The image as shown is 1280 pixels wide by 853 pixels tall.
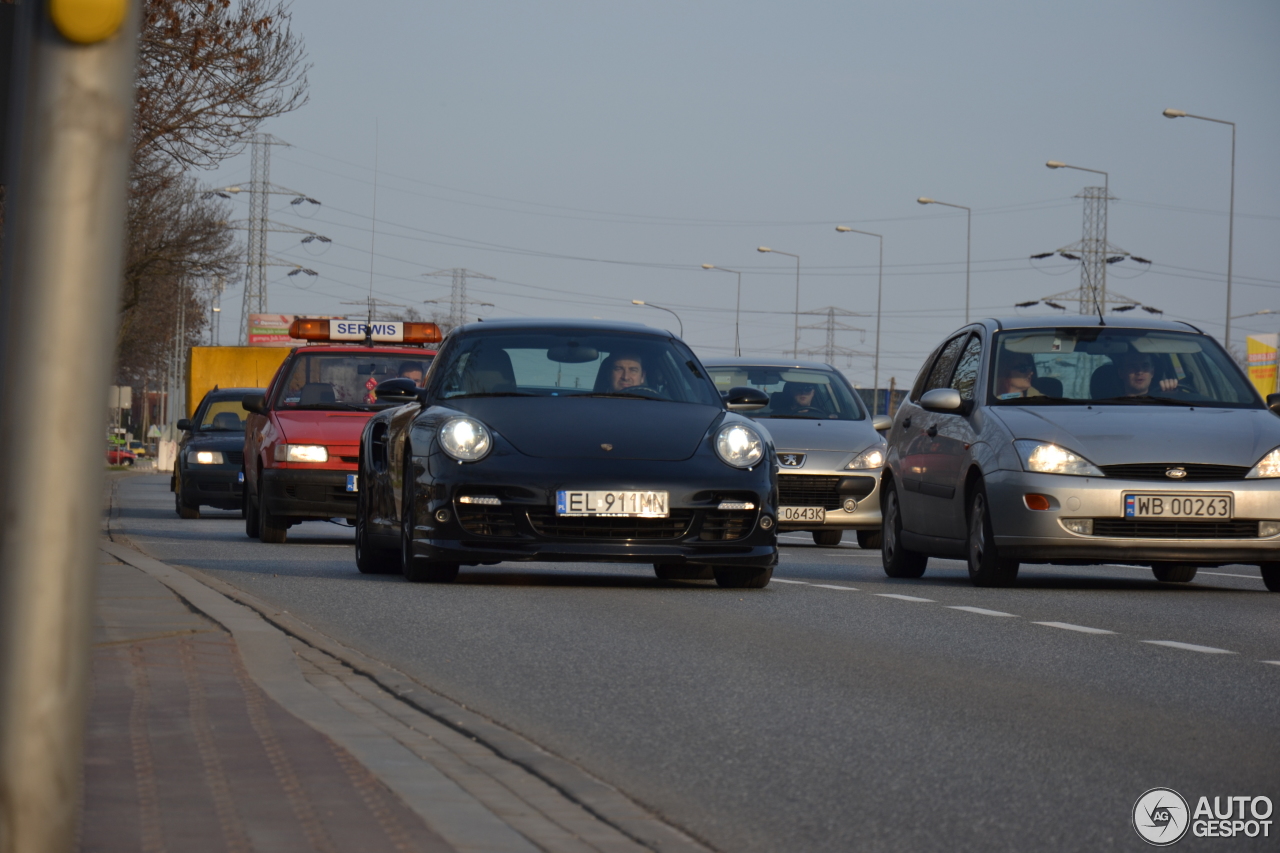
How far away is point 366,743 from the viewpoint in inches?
227

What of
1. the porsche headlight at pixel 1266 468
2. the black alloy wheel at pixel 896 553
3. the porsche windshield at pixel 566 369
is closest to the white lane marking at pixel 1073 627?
the porsche headlight at pixel 1266 468

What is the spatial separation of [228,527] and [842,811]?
59.8ft

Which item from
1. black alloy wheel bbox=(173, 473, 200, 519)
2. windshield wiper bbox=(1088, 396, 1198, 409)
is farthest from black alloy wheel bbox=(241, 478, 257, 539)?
windshield wiper bbox=(1088, 396, 1198, 409)

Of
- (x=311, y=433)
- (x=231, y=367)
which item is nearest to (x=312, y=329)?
(x=311, y=433)

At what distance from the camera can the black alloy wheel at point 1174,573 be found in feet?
46.6

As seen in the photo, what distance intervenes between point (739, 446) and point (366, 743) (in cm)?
585

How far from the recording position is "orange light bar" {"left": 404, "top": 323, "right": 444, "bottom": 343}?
22359mm

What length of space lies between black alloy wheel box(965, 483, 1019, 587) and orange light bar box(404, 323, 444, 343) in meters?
10.5

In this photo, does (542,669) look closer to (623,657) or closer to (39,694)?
(623,657)

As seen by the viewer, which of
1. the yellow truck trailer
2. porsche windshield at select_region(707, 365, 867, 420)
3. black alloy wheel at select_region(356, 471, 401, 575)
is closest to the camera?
black alloy wheel at select_region(356, 471, 401, 575)

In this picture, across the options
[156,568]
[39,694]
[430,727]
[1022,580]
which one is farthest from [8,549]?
[1022,580]

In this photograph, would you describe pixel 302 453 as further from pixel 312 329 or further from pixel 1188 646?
pixel 1188 646

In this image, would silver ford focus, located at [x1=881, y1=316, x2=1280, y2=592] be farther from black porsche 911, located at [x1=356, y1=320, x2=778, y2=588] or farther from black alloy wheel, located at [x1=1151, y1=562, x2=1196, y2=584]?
black porsche 911, located at [x1=356, y1=320, x2=778, y2=588]

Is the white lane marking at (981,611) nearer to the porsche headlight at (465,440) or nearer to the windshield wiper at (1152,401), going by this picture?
the windshield wiper at (1152,401)
